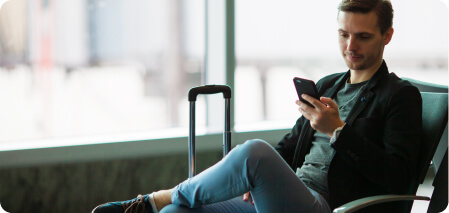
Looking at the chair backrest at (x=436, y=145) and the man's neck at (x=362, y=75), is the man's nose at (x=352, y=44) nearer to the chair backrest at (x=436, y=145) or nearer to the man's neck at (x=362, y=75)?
the man's neck at (x=362, y=75)

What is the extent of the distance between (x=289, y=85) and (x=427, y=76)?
1.21m

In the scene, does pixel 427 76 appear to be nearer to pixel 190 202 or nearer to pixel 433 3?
pixel 433 3

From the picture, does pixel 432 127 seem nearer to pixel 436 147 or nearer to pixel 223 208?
pixel 436 147

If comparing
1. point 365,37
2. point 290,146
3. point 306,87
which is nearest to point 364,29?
point 365,37

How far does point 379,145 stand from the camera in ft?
5.80

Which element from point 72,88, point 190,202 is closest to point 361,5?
point 190,202

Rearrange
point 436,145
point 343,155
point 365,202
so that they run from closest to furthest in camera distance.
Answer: point 365,202, point 343,155, point 436,145

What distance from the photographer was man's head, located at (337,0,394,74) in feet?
5.91

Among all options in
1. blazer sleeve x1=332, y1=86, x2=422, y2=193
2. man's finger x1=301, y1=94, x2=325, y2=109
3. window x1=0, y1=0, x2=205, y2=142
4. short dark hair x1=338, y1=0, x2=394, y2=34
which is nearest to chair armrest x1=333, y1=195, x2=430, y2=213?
blazer sleeve x1=332, y1=86, x2=422, y2=193

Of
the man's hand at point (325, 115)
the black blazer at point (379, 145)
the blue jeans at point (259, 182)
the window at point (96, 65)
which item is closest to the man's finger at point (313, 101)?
the man's hand at point (325, 115)

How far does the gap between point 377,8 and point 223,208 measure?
2.94ft

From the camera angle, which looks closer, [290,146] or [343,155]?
[343,155]

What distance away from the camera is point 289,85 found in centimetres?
345

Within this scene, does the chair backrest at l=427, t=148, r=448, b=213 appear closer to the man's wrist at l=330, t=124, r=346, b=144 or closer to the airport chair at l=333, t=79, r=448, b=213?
the airport chair at l=333, t=79, r=448, b=213
